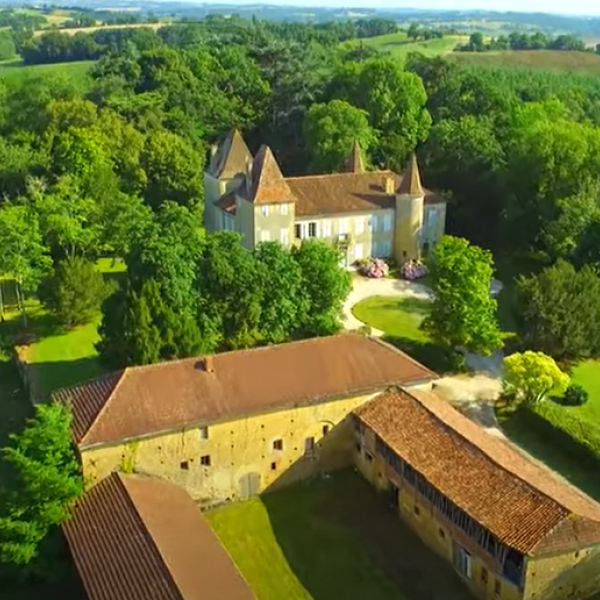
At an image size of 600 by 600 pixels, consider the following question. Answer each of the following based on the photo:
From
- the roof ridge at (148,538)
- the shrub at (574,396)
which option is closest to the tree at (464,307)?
the shrub at (574,396)

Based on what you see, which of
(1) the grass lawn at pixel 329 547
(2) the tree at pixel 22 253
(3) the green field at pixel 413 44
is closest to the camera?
(1) the grass lawn at pixel 329 547

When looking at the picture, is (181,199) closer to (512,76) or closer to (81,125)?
(81,125)

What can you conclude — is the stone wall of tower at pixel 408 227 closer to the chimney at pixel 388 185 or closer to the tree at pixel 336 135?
the chimney at pixel 388 185

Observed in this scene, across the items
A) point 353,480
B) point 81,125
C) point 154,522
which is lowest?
point 353,480

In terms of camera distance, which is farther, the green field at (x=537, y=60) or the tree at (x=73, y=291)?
the green field at (x=537, y=60)

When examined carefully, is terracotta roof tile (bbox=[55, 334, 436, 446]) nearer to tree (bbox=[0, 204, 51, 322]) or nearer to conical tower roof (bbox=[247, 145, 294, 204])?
tree (bbox=[0, 204, 51, 322])

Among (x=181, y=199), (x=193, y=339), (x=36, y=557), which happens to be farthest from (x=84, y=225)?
(x=36, y=557)
